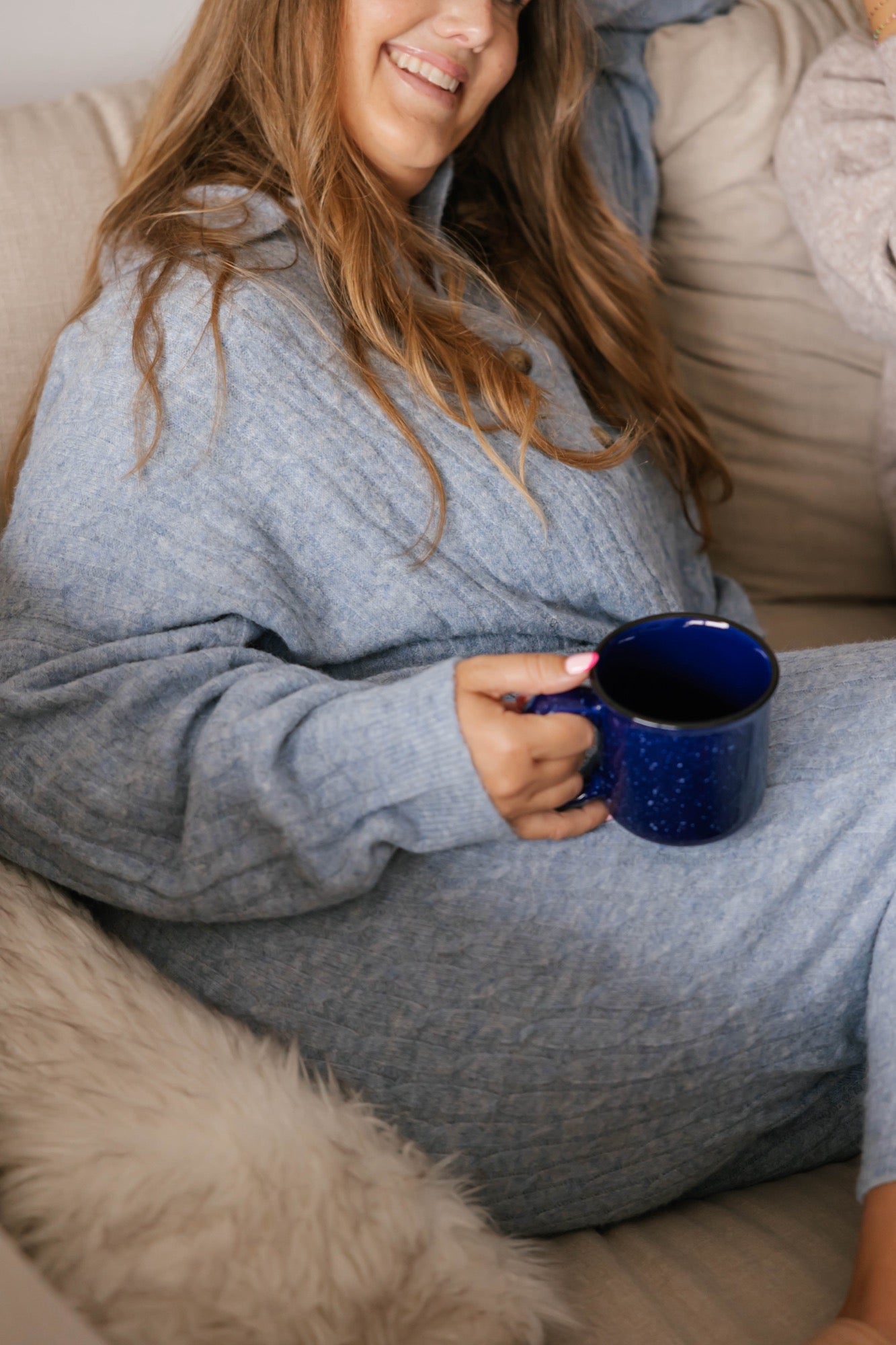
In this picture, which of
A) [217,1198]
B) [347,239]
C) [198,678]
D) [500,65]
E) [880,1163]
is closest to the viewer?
[217,1198]

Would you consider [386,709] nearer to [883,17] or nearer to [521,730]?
[521,730]

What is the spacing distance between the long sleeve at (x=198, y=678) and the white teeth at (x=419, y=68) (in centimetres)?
31

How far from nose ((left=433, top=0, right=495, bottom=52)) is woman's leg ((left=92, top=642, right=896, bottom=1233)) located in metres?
0.70

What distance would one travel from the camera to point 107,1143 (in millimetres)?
633

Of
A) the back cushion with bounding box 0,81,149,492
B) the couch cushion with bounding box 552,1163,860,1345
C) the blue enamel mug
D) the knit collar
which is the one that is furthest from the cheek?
the couch cushion with bounding box 552,1163,860,1345

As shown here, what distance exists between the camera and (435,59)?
1.02m

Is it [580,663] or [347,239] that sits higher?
[347,239]

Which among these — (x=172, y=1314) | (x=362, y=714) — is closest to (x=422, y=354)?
(x=362, y=714)

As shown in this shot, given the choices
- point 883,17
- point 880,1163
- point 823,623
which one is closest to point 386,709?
point 880,1163

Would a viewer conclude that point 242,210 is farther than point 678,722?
Yes

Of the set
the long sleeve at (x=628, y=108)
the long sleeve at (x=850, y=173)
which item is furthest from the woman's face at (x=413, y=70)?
the long sleeve at (x=850, y=173)

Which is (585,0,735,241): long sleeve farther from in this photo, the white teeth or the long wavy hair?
the white teeth

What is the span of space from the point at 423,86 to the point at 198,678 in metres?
0.59

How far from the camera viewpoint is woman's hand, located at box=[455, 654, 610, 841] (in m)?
0.72
